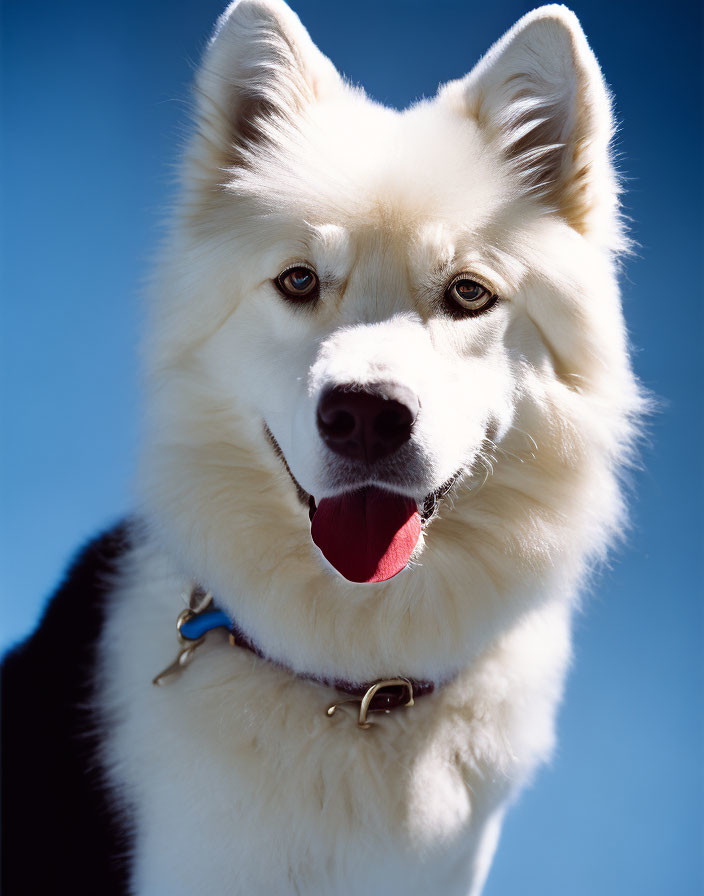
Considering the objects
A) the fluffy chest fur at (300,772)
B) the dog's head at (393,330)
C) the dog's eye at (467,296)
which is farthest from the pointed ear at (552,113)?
the fluffy chest fur at (300,772)

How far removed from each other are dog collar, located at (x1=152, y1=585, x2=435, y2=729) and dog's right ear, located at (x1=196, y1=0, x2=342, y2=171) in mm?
1607

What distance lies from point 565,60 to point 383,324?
1.13 m

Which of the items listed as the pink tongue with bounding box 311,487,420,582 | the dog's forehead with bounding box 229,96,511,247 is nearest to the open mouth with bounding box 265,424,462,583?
the pink tongue with bounding box 311,487,420,582

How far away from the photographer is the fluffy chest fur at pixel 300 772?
247 centimetres

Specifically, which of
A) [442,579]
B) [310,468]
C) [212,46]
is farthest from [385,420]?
[212,46]

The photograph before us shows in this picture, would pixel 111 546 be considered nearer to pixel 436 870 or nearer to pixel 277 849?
pixel 277 849

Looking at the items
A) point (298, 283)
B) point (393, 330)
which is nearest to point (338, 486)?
point (393, 330)

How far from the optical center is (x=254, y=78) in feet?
9.30

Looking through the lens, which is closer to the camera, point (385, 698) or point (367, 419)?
point (367, 419)

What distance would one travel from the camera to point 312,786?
2518 mm

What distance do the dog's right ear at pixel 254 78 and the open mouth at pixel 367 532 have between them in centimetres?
137

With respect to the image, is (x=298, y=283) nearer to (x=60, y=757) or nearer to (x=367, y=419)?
(x=367, y=419)

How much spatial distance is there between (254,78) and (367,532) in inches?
65.6

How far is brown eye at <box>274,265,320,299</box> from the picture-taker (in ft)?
8.48
